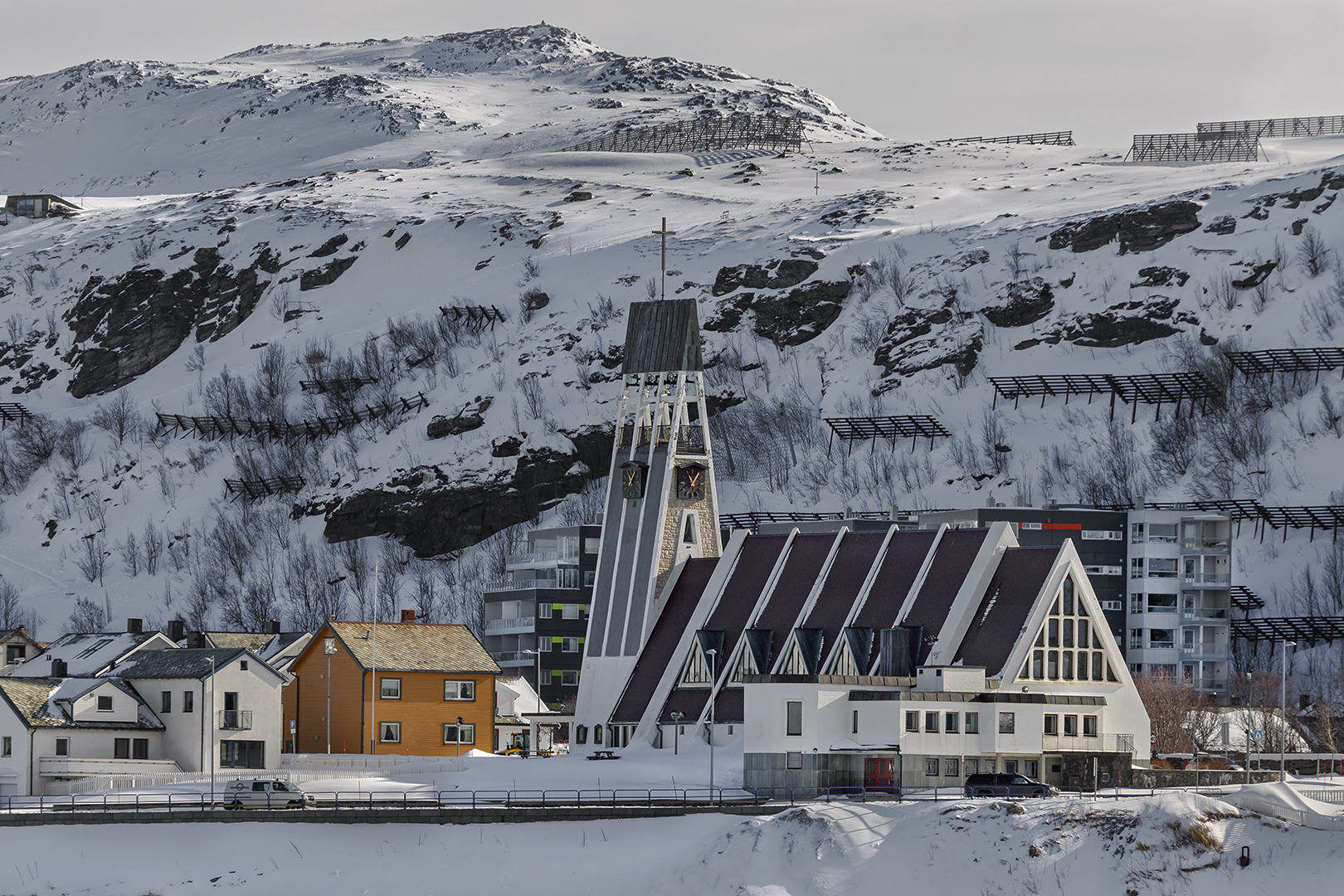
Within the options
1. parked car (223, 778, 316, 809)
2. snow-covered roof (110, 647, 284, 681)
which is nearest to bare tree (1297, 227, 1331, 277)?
snow-covered roof (110, 647, 284, 681)

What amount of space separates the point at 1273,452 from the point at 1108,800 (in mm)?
98047

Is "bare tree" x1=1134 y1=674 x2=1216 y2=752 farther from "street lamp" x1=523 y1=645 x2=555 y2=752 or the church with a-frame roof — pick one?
"street lamp" x1=523 y1=645 x2=555 y2=752

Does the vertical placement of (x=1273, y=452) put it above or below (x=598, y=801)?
above

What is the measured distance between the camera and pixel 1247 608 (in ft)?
479

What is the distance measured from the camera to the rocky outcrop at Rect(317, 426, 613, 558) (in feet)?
626

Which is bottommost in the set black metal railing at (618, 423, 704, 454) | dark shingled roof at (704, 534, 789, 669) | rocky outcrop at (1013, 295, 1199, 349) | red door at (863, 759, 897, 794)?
red door at (863, 759, 897, 794)

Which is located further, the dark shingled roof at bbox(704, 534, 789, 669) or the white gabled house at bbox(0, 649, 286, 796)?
the dark shingled roof at bbox(704, 534, 789, 669)

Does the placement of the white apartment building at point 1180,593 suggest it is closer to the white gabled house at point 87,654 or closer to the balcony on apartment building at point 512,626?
the balcony on apartment building at point 512,626

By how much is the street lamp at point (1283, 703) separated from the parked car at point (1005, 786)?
9.58 meters

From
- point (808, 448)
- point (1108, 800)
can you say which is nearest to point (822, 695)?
point (1108, 800)

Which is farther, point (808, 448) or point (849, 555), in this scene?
point (808, 448)

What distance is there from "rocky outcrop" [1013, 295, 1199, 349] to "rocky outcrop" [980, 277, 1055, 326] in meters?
3.08

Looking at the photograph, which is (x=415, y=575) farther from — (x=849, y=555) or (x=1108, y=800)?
(x=1108, y=800)

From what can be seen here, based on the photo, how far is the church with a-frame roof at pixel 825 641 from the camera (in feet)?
287
